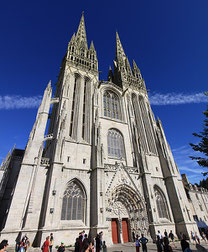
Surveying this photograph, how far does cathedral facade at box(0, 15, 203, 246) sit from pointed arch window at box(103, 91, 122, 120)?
15 cm

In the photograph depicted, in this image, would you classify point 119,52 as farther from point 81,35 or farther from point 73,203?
point 73,203

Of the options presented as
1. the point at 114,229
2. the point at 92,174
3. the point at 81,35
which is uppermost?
the point at 81,35

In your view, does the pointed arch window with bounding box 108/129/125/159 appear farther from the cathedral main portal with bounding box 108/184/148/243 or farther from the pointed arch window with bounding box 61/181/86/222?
the pointed arch window with bounding box 61/181/86/222

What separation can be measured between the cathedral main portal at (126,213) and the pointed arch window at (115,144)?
13.2 feet

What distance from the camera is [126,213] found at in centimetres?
1592

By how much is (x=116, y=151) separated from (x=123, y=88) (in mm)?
12294

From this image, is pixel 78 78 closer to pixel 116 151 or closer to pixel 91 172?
pixel 116 151

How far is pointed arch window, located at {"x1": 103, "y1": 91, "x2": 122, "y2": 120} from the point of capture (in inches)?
911

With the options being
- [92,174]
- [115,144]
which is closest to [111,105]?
[115,144]

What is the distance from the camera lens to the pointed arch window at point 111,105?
2314 centimetres

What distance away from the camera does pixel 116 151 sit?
19.4 m

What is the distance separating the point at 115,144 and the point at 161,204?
334 inches

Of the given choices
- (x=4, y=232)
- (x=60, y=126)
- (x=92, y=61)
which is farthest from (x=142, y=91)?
(x=4, y=232)

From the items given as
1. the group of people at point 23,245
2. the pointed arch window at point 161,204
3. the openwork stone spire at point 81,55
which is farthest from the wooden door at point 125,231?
the openwork stone spire at point 81,55
